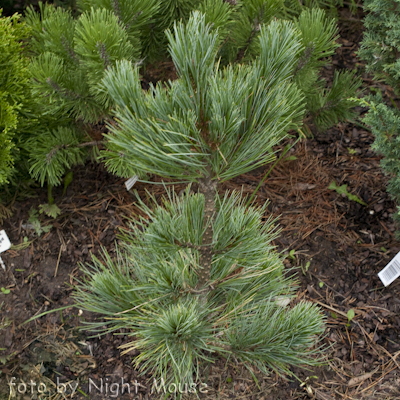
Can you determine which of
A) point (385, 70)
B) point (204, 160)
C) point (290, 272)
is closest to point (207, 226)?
point (204, 160)

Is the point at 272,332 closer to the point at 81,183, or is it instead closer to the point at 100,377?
the point at 100,377

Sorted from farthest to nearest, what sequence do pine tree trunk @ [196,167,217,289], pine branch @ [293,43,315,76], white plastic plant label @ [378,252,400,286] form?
white plastic plant label @ [378,252,400,286] < pine branch @ [293,43,315,76] < pine tree trunk @ [196,167,217,289]

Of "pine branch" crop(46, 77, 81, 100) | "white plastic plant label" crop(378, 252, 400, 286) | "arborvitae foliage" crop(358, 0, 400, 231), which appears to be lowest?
"white plastic plant label" crop(378, 252, 400, 286)

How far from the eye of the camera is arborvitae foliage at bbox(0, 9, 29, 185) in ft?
5.69

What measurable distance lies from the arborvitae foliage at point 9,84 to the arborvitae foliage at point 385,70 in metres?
1.56

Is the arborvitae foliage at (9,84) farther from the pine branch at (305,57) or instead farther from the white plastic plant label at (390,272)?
the white plastic plant label at (390,272)

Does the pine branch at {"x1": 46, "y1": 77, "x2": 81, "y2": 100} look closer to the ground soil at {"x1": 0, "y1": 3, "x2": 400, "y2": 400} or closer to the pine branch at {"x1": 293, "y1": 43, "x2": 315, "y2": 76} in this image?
the ground soil at {"x1": 0, "y1": 3, "x2": 400, "y2": 400}

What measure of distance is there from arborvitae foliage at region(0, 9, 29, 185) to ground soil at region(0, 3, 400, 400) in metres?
0.61

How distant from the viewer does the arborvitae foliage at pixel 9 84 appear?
174 centimetres

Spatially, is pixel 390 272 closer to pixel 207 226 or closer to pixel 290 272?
pixel 290 272

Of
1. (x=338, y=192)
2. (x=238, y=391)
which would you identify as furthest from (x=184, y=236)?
(x=338, y=192)

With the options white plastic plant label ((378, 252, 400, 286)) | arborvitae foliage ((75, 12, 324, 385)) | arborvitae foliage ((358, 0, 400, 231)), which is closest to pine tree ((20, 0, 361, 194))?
arborvitae foliage ((358, 0, 400, 231))

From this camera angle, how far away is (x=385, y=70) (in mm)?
1985

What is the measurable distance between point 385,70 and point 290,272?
3.81 feet
